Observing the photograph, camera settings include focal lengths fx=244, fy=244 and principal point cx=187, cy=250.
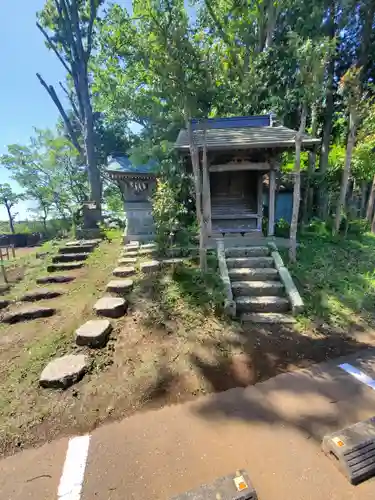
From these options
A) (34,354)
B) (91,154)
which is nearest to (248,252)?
(34,354)

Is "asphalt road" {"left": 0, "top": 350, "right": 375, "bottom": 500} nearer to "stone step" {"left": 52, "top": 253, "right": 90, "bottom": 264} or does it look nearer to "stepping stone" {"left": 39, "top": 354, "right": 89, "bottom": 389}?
"stepping stone" {"left": 39, "top": 354, "right": 89, "bottom": 389}

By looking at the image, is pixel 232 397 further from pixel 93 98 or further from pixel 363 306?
pixel 93 98

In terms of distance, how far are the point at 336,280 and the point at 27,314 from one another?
6322mm

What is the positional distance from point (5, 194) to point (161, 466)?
28.6m

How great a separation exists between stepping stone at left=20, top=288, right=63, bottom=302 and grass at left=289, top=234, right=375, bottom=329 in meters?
5.00

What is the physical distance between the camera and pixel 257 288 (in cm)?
495

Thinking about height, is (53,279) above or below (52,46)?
below

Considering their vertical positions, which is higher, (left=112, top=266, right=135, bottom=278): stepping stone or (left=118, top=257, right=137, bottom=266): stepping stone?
(left=118, top=257, right=137, bottom=266): stepping stone

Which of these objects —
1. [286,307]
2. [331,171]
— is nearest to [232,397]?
[286,307]

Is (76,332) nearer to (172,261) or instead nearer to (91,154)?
(172,261)

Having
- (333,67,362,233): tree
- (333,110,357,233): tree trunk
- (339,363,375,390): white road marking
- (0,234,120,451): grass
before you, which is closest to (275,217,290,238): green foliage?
(333,110,357,233): tree trunk

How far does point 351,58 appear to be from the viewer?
10.7 metres

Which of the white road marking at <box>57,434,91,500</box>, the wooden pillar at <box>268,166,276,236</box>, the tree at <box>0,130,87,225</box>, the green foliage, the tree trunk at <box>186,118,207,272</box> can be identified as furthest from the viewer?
the tree at <box>0,130,87,225</box>

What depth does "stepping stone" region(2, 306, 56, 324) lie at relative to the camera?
4.32m
